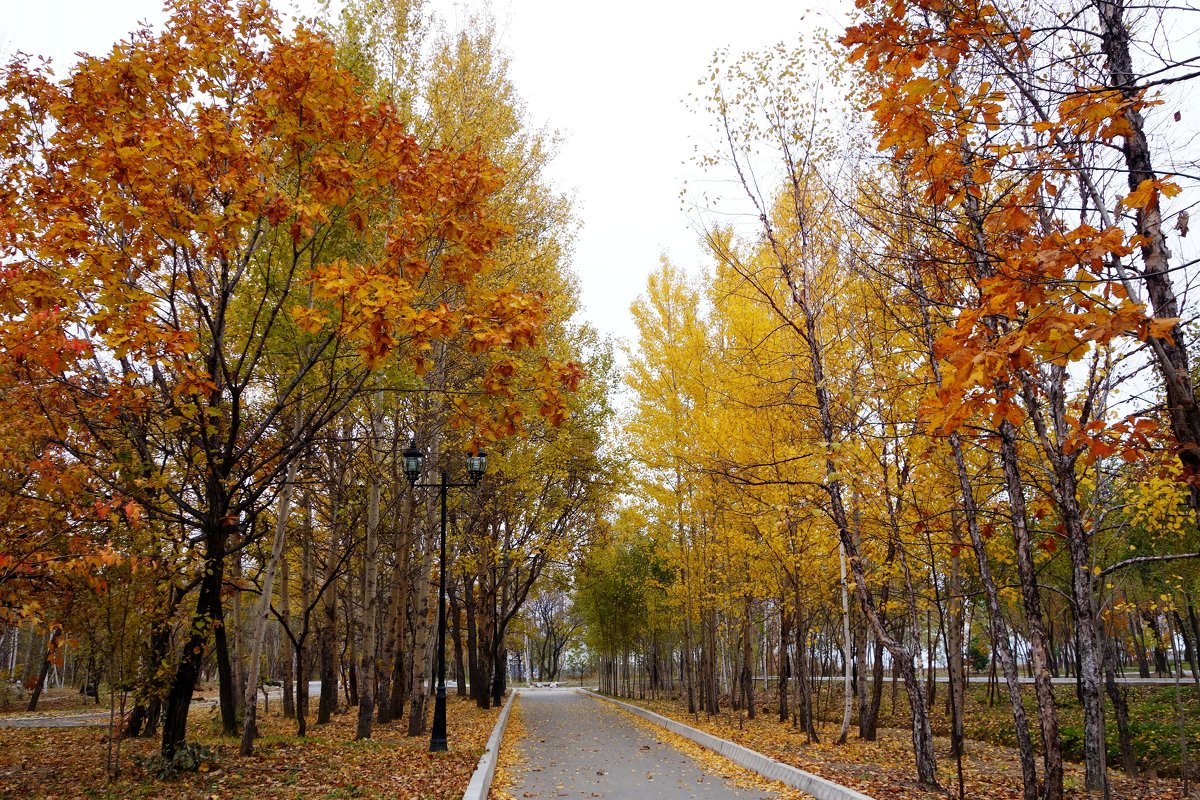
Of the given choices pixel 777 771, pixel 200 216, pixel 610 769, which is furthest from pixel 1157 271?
pixel 610 769

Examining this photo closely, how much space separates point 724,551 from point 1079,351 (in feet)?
50.9

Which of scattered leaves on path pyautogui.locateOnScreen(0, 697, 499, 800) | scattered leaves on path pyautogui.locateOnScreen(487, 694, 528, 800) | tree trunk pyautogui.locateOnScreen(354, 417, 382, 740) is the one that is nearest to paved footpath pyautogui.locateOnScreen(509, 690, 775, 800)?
scattered leaves on path pyautogui.locateOnScreen(487, 694, 528, 800)

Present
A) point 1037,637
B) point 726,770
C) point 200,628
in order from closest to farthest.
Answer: point 1037,637, point 200,628, point 726,770

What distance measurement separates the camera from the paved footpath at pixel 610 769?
8.62 m

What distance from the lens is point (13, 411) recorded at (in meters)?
7.62

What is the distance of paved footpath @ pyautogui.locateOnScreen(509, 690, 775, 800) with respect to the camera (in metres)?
8.62

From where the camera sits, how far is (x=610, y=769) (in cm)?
1058

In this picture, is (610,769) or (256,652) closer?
(256,652)

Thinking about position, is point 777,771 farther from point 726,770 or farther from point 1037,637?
point 1037,637

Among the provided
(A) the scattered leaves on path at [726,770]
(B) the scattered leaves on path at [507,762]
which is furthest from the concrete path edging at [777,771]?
(B) the scattered leaves on path at [507,762]

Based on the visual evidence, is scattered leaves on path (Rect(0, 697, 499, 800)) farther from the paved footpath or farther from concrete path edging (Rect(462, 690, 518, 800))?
the paved footpath

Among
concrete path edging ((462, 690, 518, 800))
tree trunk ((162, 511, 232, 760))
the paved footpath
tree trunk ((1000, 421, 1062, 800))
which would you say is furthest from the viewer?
the paved footpath

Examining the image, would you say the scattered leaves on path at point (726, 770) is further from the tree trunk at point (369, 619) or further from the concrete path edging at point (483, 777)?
the tree trunk at point (369, 619)

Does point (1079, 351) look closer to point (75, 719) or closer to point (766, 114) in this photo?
point (766, 114)
